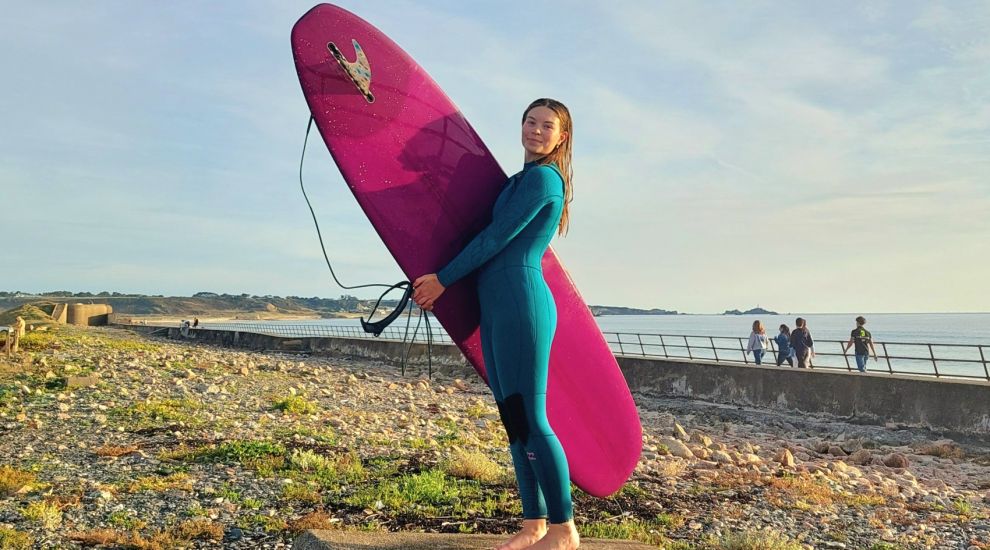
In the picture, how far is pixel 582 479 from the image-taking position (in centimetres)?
364

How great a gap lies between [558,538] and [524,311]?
942mm

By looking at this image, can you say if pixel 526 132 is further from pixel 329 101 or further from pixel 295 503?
pixel 295 503

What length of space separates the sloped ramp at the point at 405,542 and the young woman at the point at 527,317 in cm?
40

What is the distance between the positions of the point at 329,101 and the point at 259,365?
15.7 m

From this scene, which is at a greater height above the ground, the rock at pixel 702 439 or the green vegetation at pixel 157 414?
the green vegetation at pixel 157 414

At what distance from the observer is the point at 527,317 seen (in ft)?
9.91

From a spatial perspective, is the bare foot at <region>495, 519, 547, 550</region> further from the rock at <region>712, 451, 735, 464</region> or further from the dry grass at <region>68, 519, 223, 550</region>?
the rock at <region>712, 451, 735, 464</region>

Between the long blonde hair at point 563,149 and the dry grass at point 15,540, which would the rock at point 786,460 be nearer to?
the long blonde hair at point 563,149

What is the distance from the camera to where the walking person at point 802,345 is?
15.3m

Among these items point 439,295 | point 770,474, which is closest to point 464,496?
point 439,295

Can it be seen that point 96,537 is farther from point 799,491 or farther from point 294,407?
point 294,407

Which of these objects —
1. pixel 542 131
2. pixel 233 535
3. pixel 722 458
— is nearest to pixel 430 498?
pixel 233 535

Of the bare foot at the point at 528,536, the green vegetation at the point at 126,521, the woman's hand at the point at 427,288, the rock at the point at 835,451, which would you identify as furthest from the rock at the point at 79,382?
the rock at the point at 835,451

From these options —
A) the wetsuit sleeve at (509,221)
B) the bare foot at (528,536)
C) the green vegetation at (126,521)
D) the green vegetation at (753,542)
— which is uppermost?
the wetsuit sleeve at (509,221)
